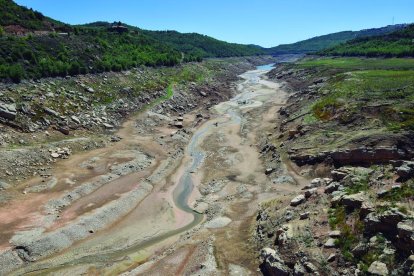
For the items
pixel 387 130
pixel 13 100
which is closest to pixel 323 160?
pixel 387 130

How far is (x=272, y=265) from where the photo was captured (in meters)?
37.7

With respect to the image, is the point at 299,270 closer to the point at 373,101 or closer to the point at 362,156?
Result: the point at 362,156

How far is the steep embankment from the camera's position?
1366 inches

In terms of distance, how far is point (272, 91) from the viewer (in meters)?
154

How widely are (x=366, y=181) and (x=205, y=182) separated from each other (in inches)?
1105

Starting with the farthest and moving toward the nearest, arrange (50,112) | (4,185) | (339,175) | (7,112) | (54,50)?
(54,50) < (50,112) < (7,112) < (4,185) < (339,175)

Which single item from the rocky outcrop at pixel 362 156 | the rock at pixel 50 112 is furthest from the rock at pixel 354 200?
the rock at pixel 50 112

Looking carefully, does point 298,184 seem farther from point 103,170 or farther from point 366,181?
point 103,170

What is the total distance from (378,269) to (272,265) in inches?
372

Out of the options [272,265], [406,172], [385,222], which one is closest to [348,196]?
[406,172]

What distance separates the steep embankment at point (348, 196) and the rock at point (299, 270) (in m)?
0.09

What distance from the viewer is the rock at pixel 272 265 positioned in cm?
3691

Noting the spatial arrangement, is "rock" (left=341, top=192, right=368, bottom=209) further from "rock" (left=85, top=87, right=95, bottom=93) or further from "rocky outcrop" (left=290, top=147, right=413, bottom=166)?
"rock" (left=85, top=87, right=95, bottom=93)

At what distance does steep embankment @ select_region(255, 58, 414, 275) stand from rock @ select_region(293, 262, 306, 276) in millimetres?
88
